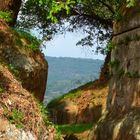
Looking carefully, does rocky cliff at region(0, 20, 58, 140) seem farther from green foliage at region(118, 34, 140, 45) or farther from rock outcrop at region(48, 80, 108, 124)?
rock outcrop at region(48, 80, 108, 124)

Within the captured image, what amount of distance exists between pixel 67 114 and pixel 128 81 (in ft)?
44.0

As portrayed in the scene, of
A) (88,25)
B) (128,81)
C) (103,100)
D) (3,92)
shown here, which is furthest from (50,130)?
(88,25)

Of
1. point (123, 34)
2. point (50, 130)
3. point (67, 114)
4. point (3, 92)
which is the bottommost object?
point (67, 114)

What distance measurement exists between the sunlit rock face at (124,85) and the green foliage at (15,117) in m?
5.06

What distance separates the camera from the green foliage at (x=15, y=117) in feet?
32.6

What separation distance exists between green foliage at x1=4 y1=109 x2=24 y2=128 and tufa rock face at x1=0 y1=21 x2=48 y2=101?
21.9 ft

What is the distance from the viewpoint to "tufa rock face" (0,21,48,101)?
57.7 feet

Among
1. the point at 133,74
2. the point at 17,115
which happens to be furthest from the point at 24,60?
the point at 17,115

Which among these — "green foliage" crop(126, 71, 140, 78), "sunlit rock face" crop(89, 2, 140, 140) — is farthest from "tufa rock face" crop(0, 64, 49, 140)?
"green foliage" crop(126, 71, 140, 78)

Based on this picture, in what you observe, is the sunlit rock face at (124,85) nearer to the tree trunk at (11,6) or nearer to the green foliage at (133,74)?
the green foliage at (133,74)

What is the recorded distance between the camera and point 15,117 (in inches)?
401

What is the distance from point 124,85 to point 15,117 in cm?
720

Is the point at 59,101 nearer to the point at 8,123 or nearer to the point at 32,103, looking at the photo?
the point at 32,103

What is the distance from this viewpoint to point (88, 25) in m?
35.5
